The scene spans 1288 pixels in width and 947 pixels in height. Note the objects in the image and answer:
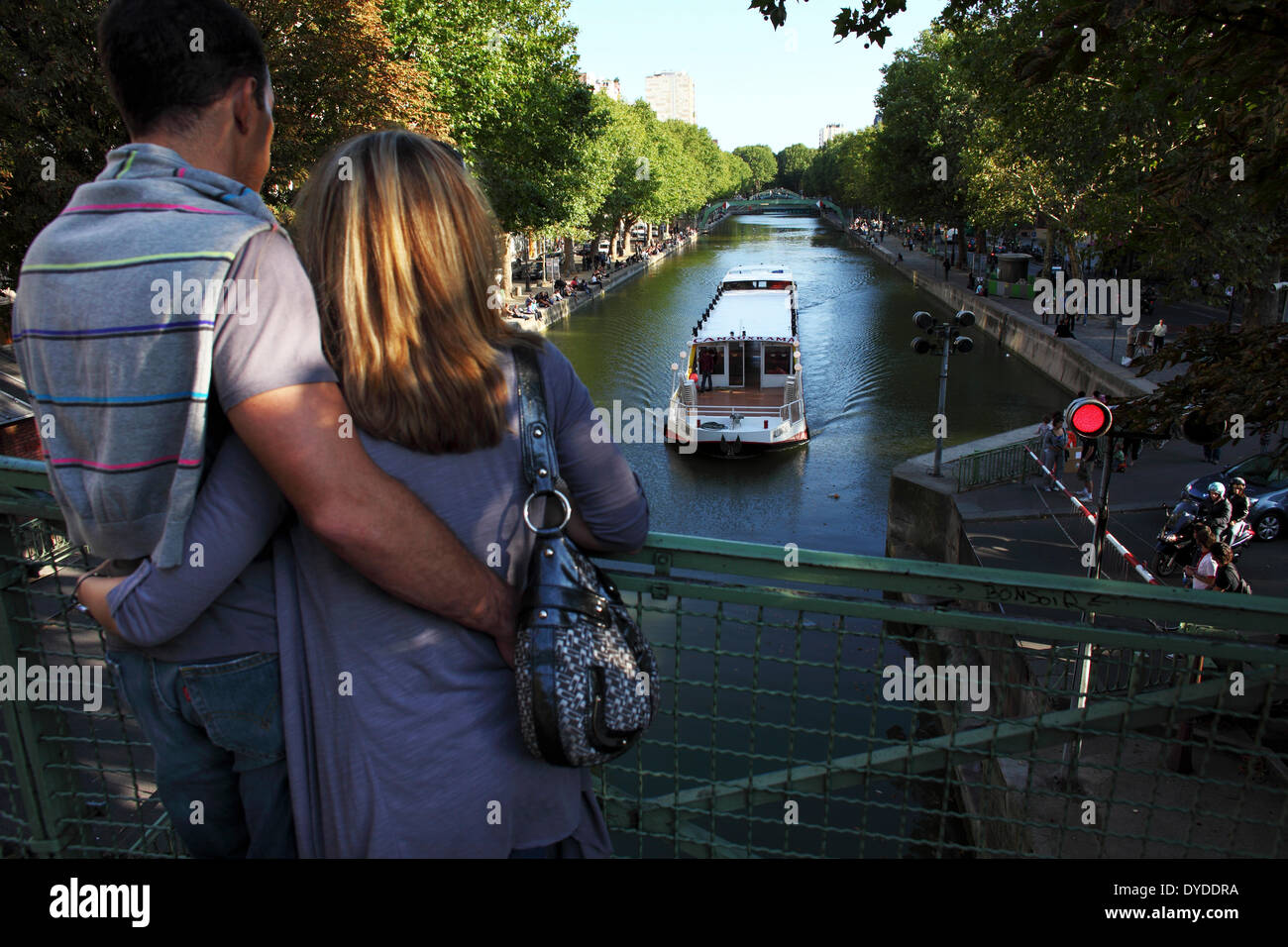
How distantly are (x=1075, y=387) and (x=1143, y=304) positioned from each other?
37.9 feet

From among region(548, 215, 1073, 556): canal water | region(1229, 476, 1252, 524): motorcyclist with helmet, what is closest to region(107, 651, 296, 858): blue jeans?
region(1229, 476, 1252, 524): motorcyclist with helmet

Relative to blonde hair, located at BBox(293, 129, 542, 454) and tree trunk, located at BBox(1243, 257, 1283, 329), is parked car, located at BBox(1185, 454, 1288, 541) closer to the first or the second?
tree trunk, located at BBox(1243, 257, 1283, 329)

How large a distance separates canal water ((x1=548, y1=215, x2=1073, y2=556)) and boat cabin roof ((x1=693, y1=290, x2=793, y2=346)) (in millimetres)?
2662

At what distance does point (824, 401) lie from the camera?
27.5 meters

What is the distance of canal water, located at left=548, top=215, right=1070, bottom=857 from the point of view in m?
2.44

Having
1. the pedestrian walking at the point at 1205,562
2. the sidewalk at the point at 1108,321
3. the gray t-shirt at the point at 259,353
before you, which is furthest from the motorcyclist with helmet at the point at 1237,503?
the gray t-shirt at the point at 259,353

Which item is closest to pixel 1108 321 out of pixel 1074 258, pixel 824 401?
pixel 1074 258

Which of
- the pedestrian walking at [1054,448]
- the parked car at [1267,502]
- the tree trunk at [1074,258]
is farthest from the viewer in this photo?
the tree trunk at [1074,258]

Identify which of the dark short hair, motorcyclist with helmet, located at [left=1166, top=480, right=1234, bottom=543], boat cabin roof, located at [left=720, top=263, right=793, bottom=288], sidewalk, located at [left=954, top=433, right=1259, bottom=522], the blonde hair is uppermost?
boat cabin roof, located at [left=720, top=263, right=793, bottom=288]

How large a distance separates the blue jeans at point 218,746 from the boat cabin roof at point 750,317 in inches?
882

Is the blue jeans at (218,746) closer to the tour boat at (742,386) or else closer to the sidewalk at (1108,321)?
the sidewalk at (1108,321)

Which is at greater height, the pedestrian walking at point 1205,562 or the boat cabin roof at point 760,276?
the boat cabin roof at point 760,276

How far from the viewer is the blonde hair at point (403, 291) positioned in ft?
4.54

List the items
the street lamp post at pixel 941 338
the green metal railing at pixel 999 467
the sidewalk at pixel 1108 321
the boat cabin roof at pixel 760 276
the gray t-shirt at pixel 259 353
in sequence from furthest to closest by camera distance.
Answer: the boat cabin roof at pixel 760 276 < the sidewalk at pixel 1108 321 < the street lamp post at pixel 941 338 < the green metal railing at pixel 999 467 < the gray t-shirt at pixel 259 353
